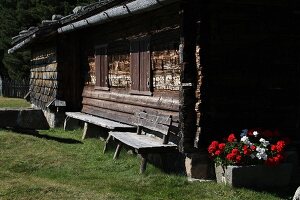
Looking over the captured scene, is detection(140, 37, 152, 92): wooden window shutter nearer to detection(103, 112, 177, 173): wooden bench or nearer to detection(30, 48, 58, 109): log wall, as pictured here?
detection(103, 112, 177, 173): wooden bench

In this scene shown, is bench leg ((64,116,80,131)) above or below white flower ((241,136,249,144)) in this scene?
below

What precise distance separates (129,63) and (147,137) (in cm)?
207

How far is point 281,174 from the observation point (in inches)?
271

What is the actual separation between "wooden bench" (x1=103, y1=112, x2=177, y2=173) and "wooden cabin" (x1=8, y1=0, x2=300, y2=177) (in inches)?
7.7

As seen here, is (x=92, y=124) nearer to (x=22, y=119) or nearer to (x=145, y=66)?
(x=22, y=119)

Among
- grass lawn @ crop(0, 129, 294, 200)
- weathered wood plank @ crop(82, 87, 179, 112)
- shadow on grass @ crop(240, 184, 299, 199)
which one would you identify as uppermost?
weathered wood plank @ crop(82, 87, 179, 112)

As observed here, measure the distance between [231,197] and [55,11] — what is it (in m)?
25.1

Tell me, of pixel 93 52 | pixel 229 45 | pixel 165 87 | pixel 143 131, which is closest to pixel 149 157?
pixel 143 131

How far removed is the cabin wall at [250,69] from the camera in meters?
7.25

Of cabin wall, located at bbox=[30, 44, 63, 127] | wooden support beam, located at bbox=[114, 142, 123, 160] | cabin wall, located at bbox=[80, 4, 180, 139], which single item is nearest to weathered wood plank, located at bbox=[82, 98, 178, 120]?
cabin wall, located at bbox=[80, 4, 180, 139]

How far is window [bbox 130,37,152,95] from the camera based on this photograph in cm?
891

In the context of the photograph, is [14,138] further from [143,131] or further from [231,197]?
[231,197]

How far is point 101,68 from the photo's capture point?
457 inches

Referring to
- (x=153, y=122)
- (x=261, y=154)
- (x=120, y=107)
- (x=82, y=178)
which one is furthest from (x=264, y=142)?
(x=120, y=107)
